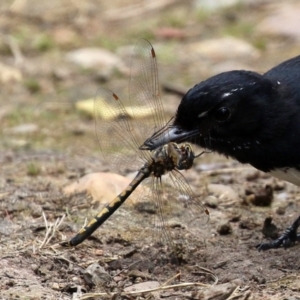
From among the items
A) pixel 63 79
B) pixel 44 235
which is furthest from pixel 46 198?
pixel 63 79

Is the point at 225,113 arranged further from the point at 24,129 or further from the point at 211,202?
the point at 24,129

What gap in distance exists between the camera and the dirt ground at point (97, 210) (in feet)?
10.7

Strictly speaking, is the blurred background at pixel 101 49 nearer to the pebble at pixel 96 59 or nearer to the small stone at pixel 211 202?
the pebble at pixel 96 59

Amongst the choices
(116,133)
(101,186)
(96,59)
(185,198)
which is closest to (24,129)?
(96,59)

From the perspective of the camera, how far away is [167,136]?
3.58 meters

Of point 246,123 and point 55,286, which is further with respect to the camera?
point 246,123

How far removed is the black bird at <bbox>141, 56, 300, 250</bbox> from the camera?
359 cm

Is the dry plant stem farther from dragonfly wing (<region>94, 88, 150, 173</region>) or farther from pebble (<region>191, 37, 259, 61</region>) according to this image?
pebble (<region>191, 37, 259, 61</region>)

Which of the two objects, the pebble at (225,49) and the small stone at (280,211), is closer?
the small stone at (280,211)

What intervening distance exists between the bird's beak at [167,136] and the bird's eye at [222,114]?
4.5 inches

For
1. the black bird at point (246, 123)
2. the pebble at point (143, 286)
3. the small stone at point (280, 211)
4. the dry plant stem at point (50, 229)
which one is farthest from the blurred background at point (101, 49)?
the pebble at point (143, 286)

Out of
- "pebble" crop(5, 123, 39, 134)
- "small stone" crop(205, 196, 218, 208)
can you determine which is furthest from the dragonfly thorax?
"pebble" crop(5, 123, 39, 134)

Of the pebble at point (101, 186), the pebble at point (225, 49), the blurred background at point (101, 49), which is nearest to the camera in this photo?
the pebble at point (101, 186)

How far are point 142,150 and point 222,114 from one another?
1.33ft
